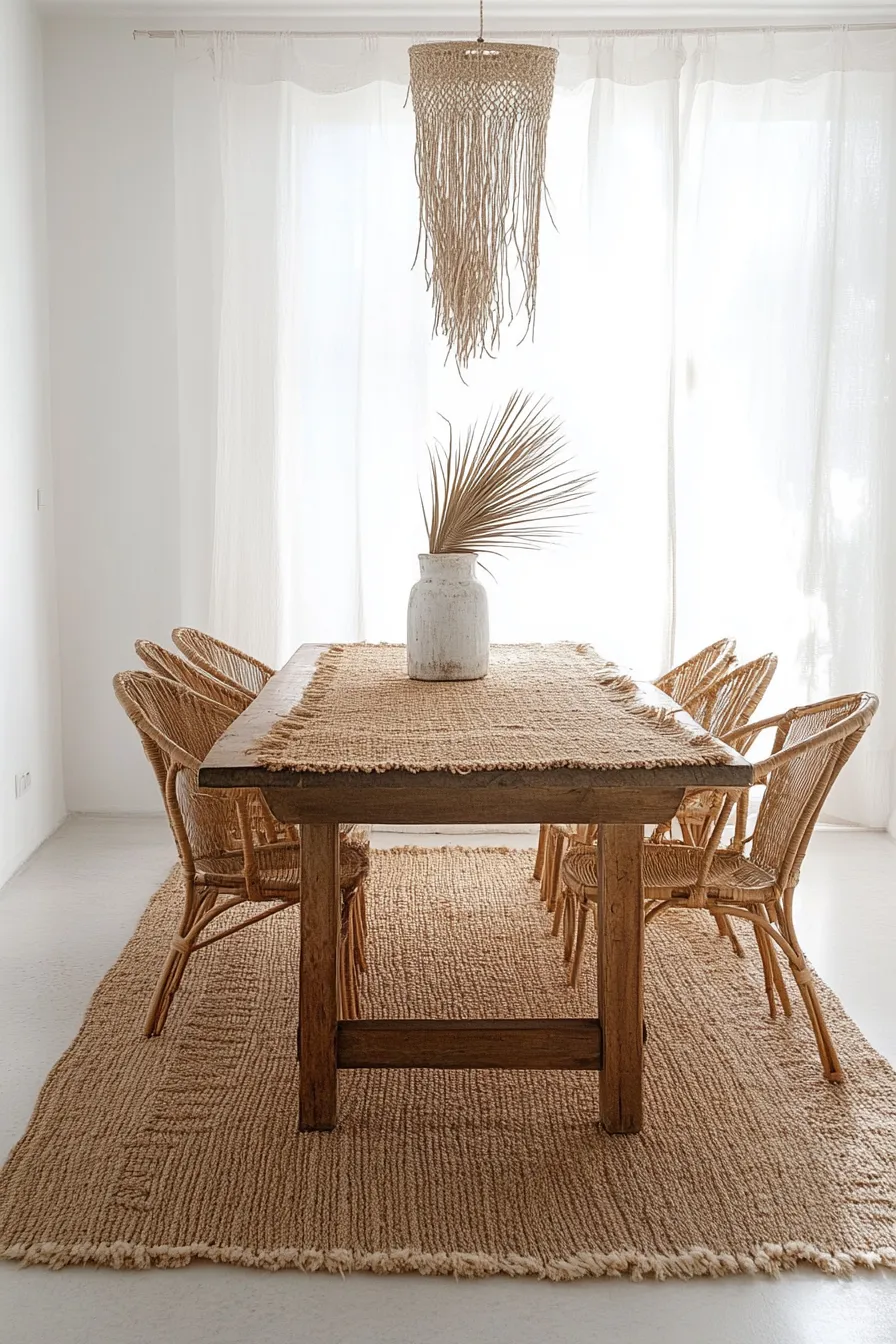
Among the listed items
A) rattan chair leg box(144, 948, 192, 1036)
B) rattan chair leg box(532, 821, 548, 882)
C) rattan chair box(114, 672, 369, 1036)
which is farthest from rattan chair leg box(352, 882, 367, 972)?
rattan chair leg box(532, 821, 548, 882)

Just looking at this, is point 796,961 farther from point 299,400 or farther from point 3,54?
point 3,54

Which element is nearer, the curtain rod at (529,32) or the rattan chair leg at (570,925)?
the rattan chair leg at (570,925)

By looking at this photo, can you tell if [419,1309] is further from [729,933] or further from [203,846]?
[729,933]

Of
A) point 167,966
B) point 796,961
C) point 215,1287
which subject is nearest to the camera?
point 215,1287

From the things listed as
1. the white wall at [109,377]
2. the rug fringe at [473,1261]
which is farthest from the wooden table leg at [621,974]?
the white wall at [109,377]

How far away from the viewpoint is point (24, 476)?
4359 mm

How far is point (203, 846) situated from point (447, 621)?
0.79 meters

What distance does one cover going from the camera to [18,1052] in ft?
9.23

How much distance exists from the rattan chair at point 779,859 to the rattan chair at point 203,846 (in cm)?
53

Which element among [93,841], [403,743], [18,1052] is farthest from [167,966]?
[93,841]

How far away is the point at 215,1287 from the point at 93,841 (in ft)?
8.95

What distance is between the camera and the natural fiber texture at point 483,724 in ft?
7.50

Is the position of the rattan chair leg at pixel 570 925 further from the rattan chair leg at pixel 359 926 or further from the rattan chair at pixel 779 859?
the rattan chair leg at pixel 359 926

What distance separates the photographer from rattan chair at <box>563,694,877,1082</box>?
2.56 meters
